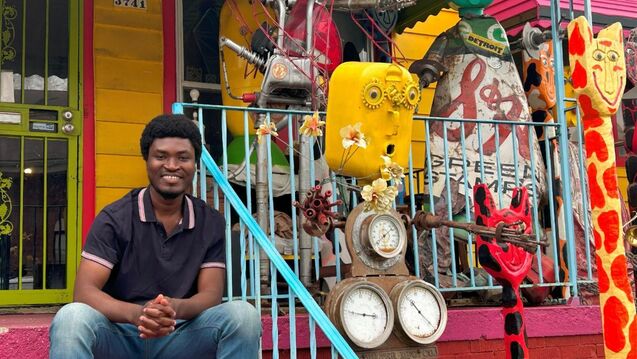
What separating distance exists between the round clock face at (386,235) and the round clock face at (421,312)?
0.60 feet

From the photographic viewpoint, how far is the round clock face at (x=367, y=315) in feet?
10.6

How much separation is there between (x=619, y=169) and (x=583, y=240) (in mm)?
2602

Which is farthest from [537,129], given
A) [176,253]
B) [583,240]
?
[176,253]

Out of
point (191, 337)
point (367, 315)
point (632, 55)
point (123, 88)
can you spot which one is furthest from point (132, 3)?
point (632, 55)

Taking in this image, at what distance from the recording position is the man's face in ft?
9.53

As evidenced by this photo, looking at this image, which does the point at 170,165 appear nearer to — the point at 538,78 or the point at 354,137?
the point at 354,137

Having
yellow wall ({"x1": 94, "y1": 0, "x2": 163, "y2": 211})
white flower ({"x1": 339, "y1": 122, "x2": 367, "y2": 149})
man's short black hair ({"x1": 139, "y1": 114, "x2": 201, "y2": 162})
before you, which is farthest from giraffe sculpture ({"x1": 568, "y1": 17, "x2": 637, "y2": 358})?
yellow wall ({"x1": 94, "y1": 0, "x2": 163, "y2": 211})

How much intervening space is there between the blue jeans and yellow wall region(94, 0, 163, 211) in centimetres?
259

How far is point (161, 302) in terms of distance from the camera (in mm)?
2523

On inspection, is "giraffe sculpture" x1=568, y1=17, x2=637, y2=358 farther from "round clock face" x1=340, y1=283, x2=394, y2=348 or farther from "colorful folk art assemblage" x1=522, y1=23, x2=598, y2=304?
"colorful folk art assemblage" x1=522, y1=23, x2=598, y2=304

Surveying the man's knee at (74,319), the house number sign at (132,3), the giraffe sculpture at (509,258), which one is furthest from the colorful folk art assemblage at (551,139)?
the man's knee at (74,319)

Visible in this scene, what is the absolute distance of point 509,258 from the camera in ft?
10.7

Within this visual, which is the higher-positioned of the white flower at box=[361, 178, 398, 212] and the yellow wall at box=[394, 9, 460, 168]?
the yellow wall at box=[394, 9, 460, 168]

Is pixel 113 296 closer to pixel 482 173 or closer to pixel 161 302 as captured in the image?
pixel 161 302
